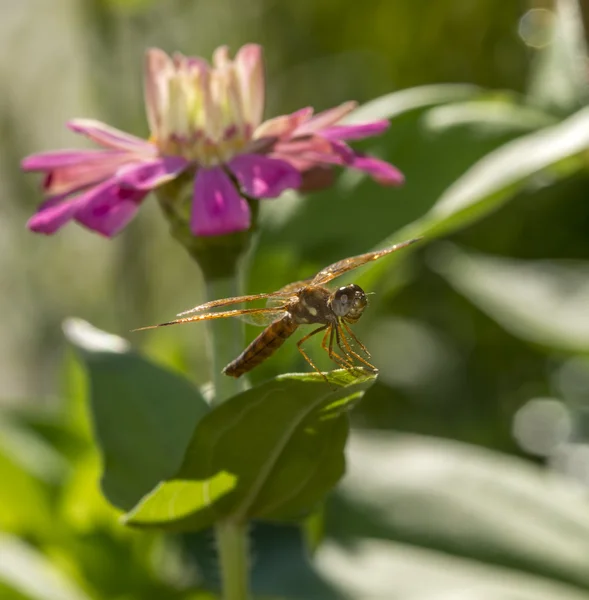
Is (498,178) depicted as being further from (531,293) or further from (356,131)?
(531,293)

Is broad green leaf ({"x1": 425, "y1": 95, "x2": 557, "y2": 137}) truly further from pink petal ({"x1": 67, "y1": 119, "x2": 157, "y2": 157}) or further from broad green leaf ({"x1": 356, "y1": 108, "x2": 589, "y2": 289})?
pink petal ({"x1": 67, "y1": 119, "x2": 157, "y2": 157})

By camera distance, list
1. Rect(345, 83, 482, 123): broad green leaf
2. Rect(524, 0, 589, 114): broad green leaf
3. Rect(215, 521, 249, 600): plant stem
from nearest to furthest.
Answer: Rect(215, 521, 249, 600): plant stem, Rect(345, 83, 482, 123): broad green leaf, Rect(524, 0, 589, 114): broad green leaf

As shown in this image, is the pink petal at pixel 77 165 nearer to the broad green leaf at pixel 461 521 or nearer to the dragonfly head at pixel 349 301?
the dragonfly head at pixel 349 301

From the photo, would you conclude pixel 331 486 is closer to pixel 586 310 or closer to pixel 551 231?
pixel 586 310

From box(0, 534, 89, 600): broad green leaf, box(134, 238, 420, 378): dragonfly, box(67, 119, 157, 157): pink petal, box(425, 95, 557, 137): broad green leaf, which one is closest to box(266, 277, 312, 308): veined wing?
box(134, 238, 420, 378): dragonfly

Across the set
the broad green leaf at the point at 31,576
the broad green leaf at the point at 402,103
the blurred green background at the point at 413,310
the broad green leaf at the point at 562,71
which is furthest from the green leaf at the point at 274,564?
the broad green leaf at the point at 562,71

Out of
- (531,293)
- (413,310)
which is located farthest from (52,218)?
(413,310)
